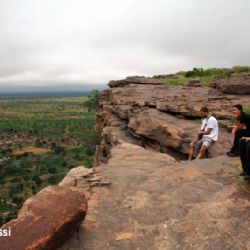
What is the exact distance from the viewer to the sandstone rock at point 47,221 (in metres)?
5.71

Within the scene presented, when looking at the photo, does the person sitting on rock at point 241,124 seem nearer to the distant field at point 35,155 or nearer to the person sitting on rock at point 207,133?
the person sitting on rock at point 207,133

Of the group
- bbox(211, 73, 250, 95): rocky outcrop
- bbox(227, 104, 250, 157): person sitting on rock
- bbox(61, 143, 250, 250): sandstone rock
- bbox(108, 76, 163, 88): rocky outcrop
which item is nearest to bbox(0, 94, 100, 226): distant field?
bbox(108, 76, 163, 88): rocky outcrop

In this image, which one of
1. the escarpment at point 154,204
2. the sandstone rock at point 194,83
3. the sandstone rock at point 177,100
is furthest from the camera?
the sandstone rock at point 194,83

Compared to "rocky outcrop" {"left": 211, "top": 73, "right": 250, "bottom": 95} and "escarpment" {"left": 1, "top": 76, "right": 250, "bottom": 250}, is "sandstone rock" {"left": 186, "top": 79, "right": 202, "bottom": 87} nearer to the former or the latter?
"rocky outcrop" {"left": 211, "top": 73, "right": 250, "bottom": 95}

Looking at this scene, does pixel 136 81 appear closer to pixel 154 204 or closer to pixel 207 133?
pixel 207 133

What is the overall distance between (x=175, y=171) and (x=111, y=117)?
49.3 feet

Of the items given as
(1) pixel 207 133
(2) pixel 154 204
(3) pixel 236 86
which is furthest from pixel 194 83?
(2) pixel 154 204

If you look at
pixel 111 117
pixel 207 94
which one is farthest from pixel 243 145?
pixel 111 117

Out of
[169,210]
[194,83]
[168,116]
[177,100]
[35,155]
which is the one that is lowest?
[35,155]

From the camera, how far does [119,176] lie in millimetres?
9859

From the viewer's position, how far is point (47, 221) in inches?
240

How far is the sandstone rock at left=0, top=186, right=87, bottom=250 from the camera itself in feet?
18.7

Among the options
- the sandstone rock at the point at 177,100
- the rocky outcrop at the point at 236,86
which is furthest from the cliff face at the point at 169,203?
the rocky outcrop at the point at 236,86

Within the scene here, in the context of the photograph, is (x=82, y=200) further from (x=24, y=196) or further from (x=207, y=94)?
(x=24, y=196)
